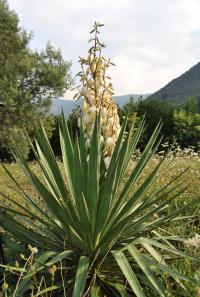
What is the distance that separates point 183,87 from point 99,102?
323 feet

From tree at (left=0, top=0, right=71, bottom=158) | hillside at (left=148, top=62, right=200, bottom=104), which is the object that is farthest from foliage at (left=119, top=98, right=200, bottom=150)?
hillside at (left=148, top=62, right=200, bottom=104)

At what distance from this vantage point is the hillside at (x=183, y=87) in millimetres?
94438

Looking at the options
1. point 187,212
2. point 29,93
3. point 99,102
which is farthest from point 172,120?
point 99,102

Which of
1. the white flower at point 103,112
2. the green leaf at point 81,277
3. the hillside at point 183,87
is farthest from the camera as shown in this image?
the hillside at point 183,87

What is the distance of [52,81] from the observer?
1075 inches

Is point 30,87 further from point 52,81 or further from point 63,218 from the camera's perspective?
point 63,218

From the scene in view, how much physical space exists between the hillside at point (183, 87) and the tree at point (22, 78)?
2604 inches

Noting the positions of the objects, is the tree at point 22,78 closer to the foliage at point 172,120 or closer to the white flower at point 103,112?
the foliage at point 172,120

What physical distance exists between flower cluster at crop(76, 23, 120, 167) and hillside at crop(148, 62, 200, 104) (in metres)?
89.1

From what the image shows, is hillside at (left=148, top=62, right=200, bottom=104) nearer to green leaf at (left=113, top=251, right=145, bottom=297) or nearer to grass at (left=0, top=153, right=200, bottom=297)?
grass at (left=0, top=153, right=200, bottom=297)

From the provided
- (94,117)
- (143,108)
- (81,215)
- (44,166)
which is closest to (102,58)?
(94,117)

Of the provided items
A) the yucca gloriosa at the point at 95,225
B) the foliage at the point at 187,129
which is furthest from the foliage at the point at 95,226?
the foliage at the point at 187,129

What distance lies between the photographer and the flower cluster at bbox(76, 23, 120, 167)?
3.78 m

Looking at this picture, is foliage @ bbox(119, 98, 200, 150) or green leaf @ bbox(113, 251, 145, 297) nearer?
green leaf @ bbox(113, 251, 145, 297)
